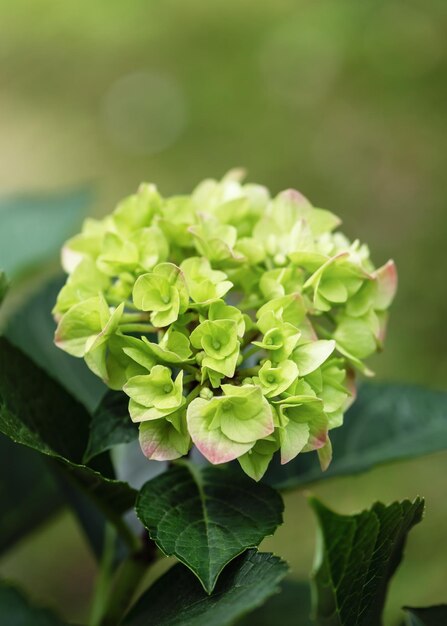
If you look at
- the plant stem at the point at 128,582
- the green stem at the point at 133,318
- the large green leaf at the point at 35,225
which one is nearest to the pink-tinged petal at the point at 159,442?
the green stem at the point at 133,318

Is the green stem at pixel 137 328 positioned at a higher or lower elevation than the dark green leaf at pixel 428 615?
higher

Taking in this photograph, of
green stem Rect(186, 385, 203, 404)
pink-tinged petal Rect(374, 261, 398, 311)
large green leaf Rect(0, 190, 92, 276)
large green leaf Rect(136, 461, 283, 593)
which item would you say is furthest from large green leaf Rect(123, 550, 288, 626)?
large green leaf Rect(0, 190, 92, 276)

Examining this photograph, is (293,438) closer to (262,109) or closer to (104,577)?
(104,577)

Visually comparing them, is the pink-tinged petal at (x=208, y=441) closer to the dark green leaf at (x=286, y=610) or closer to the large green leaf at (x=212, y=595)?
the large green leaf at (x=212, y=595)

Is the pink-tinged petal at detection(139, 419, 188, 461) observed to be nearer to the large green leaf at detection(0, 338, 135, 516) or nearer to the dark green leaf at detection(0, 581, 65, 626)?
the large green leaf at detection(0, 338, 135, 516)

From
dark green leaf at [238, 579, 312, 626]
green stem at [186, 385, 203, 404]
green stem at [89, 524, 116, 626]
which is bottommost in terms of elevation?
dark green leaf at [238, 579, 312, 626]

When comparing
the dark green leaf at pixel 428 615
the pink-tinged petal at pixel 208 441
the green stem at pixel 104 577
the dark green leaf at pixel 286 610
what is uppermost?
the pink-tinged petal at pixel 208 441

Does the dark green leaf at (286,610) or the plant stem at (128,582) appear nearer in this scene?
the plant stem at (128,582)
